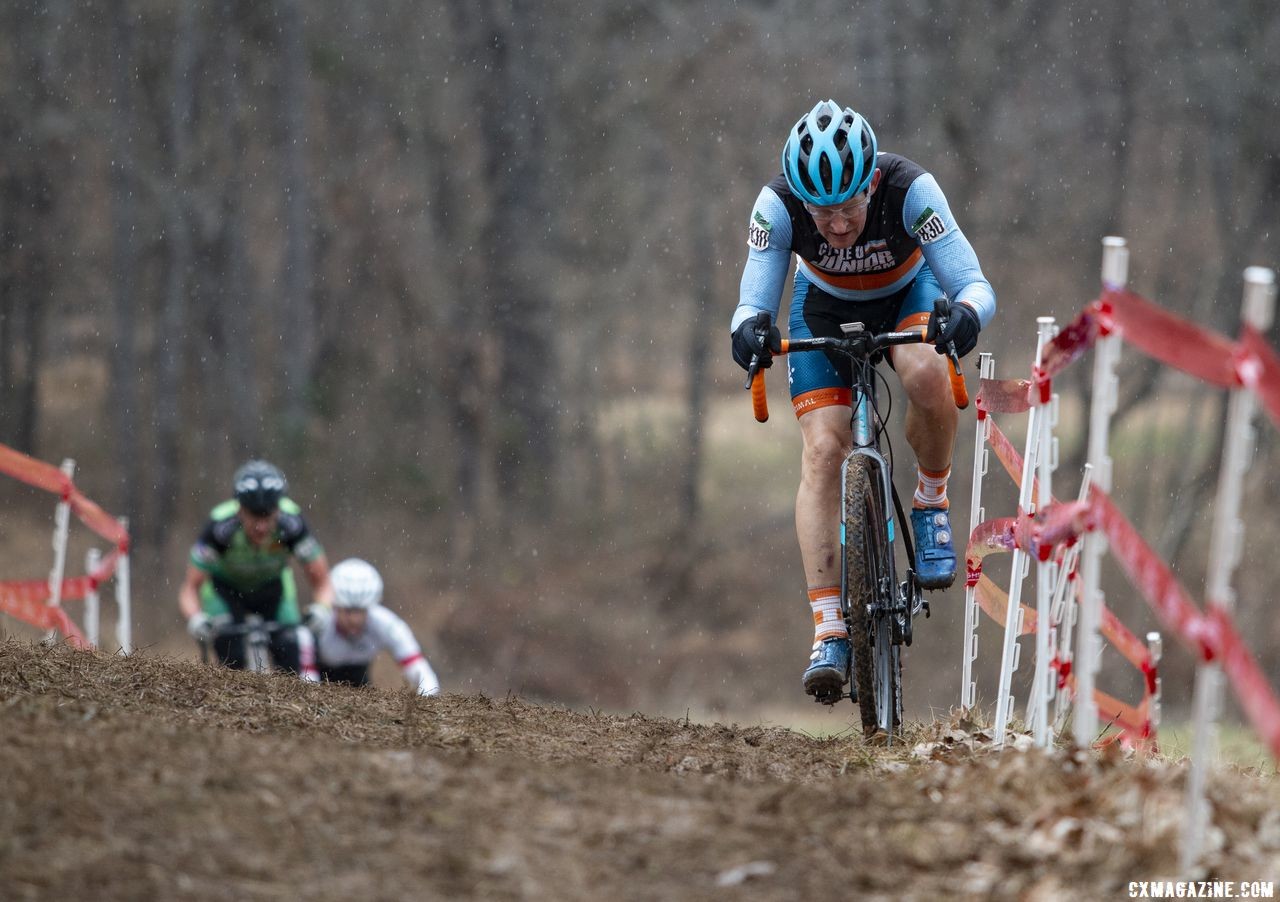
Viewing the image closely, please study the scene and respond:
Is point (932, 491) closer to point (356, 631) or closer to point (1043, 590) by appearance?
point (1043, 590)

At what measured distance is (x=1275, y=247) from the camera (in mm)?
24234

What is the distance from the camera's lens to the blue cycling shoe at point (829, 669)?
6.03 m

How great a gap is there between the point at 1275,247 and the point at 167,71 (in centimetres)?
2039

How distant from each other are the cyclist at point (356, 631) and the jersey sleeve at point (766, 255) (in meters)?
5.80

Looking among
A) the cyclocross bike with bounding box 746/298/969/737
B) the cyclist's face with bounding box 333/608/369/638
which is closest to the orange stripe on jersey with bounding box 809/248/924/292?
the cyclocross bike with bounding box 746/298/969/737

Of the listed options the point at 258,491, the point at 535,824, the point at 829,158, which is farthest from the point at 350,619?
the point at 535,824

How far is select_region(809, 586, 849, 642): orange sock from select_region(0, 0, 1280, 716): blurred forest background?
51.4 ft

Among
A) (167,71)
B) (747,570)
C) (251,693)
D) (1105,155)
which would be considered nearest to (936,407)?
(251,693)

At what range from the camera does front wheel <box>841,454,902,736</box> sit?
5.89 m

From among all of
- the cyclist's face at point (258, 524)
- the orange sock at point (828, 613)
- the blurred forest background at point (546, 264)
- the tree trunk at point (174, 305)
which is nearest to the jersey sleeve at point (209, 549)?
the cyclist's face at point (258, 524)

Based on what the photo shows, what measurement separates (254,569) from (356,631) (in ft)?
3.01

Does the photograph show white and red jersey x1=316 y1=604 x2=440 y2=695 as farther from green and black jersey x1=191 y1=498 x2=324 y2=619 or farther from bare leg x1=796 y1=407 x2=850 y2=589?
bare leg x1=796 y1=407 x2=850 y2=589

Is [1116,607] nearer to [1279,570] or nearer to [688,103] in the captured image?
[1279,570]

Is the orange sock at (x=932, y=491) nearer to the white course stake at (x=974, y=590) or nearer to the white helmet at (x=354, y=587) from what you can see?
the white course stake at (x=974, y=590)
